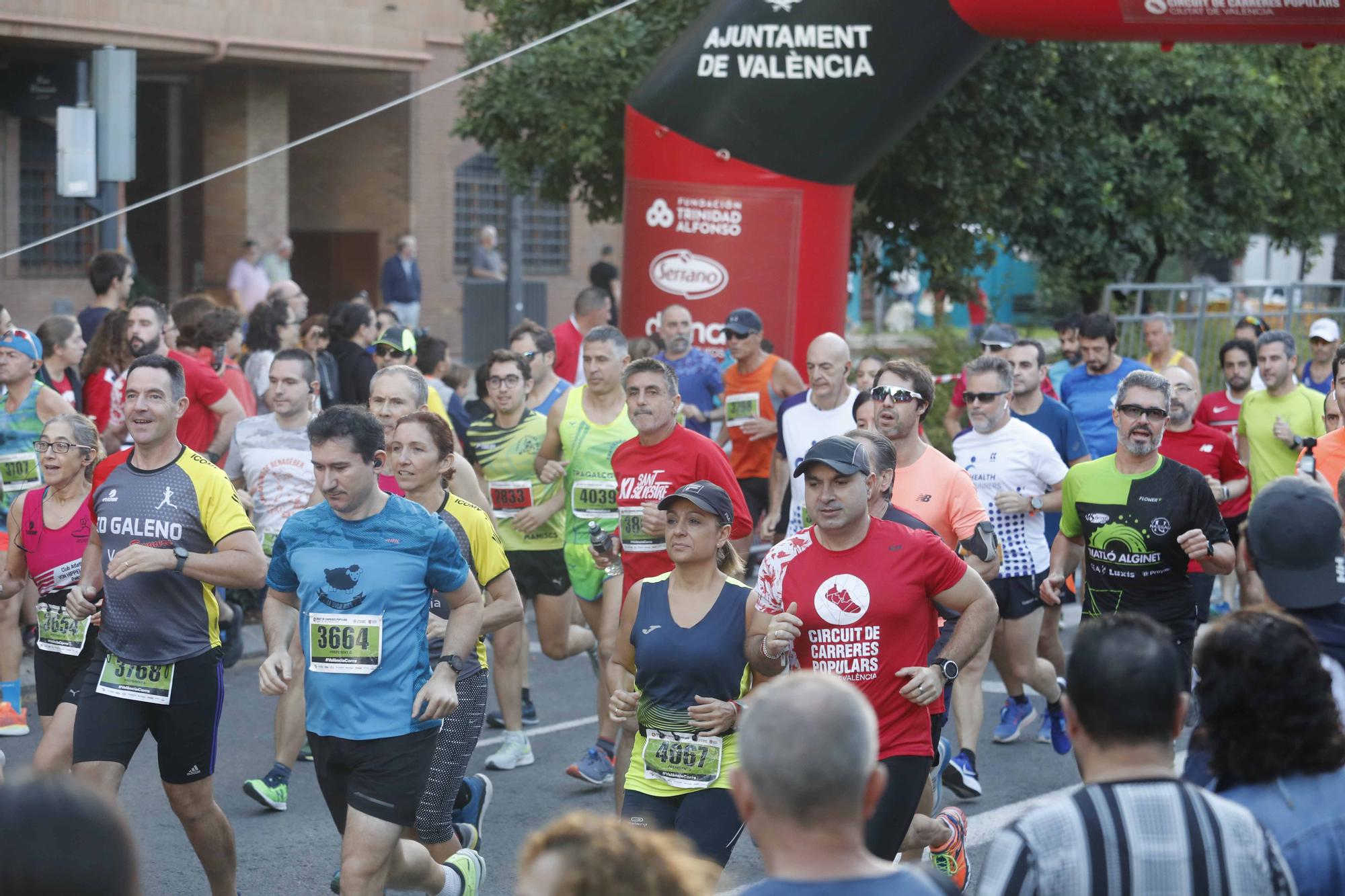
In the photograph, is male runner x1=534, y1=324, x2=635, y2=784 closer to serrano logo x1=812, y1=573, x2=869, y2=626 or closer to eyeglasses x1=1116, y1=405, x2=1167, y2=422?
eyeglasses x1=1116, y1=405, x2=1167, y2=422

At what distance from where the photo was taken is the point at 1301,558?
11.7 ft

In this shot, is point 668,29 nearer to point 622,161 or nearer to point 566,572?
point 622,161

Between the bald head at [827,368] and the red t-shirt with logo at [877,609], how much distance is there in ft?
12.0

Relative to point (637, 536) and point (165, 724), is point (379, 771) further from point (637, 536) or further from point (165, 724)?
point (637, 536)

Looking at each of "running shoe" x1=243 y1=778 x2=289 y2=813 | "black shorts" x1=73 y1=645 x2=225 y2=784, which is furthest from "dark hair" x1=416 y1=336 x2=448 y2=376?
"black shorts" x1=73 y1=645 x2=225 y2=784

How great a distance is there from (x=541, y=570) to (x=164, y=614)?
9.79ft

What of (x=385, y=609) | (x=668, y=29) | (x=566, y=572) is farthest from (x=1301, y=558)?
(x=668, y=29)

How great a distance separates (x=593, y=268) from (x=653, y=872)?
15.7 metres

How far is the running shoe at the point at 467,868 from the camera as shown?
530 cm

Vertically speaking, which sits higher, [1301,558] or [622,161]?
[622,161]

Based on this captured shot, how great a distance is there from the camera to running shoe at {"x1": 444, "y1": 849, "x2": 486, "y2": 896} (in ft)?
17.4

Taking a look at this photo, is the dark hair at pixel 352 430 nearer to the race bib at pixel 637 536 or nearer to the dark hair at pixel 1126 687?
the race bib at pixel 637 536

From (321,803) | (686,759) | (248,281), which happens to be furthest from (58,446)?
(248,281)

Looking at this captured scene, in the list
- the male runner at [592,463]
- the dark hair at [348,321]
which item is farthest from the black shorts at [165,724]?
the dark hair at [348,321]
